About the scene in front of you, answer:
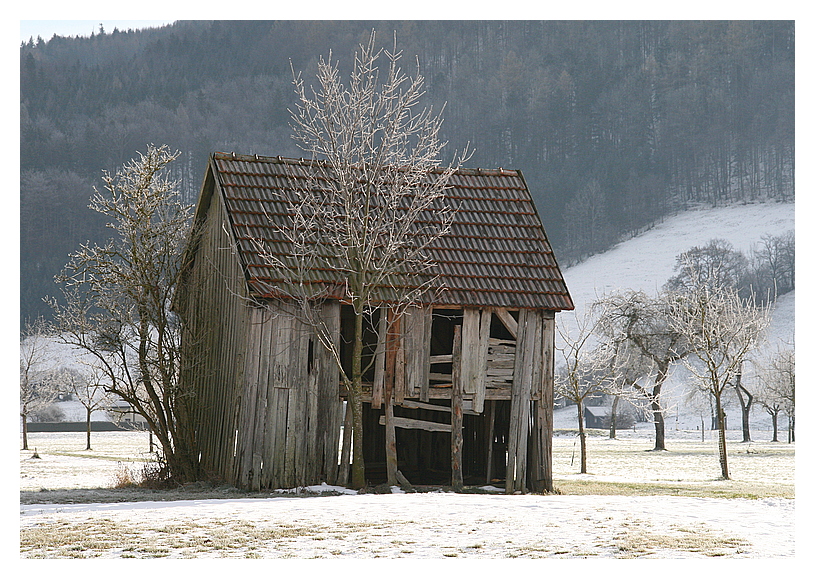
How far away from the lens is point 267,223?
1659cm

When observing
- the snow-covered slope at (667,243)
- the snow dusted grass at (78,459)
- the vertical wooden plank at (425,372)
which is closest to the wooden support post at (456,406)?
the vertical wooden plank at (425,372)

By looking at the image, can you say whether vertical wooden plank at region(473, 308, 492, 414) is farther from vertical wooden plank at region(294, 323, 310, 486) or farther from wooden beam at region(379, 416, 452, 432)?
vertical wooden plank at region(294, 323, 310, 486)

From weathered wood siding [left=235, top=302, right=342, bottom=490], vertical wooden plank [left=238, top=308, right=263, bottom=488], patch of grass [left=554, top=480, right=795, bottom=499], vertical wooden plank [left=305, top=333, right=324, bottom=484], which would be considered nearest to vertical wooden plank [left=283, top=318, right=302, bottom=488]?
weathered wood siding [left=235, top=302, right=342, bottom=490]

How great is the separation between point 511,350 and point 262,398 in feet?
16.4

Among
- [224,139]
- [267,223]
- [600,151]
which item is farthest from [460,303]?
[600,151]

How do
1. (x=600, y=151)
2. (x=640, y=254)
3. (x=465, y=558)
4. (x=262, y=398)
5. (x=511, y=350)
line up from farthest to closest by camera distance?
(x=600, y=151) < (x=640, y=254) < (x=511, y=350) < (x=262, y=398) < (x=465, y=558)

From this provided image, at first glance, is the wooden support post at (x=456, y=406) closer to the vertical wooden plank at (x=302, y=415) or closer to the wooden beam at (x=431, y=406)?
the wooden beam at (x=431, y=406)

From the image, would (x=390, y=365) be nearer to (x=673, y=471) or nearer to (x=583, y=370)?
(x=673, y=471)

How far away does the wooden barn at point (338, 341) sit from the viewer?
15.8 m

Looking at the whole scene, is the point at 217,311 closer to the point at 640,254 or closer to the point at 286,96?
the point at 640,254

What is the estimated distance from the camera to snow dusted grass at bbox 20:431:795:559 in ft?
31.2

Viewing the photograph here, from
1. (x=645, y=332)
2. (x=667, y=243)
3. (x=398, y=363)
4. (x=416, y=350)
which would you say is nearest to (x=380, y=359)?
(x=398, y=363)

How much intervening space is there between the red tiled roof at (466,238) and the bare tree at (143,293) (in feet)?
5.70
